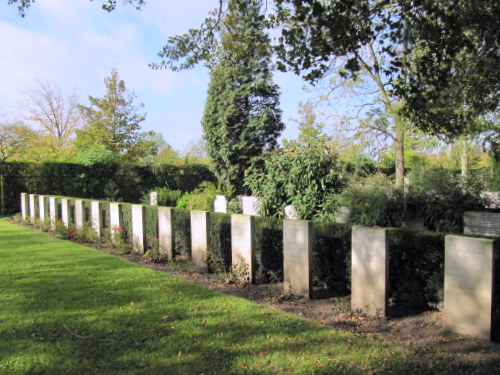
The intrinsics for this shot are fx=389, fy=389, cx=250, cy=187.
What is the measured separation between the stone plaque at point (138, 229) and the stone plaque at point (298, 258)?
4.02 metres

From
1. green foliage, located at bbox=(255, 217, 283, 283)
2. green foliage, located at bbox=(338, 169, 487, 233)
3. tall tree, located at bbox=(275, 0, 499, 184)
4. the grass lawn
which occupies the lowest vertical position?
the grass lawn

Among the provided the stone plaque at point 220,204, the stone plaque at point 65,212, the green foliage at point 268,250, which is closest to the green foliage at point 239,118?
the stone plaque at point 220,204

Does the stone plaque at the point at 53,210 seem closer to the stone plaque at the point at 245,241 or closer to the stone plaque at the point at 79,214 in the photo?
the stone plaque at the point at 79,214

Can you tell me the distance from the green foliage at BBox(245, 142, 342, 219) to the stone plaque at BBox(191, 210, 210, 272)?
92.3 inches

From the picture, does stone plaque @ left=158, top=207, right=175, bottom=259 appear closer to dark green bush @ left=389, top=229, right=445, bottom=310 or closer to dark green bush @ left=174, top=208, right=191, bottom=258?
dark green bush @ left=174, top=208, right=191, bottom=258

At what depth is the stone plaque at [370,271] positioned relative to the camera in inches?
170

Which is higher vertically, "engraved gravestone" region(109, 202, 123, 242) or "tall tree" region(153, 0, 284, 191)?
"tall tree" region(153, 0, 284, 191)

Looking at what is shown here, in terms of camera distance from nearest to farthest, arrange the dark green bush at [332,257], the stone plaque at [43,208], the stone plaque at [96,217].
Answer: the dark green bush at [332,257]
the stone plaque at [96,217]
the stone plaque at [43,208]

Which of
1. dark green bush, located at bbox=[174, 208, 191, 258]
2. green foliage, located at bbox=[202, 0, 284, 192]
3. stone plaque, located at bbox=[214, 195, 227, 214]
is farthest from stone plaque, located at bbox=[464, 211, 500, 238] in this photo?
green foliage, located at bbox=[202, 0, 284, 192]

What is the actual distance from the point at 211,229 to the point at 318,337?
3529 millimetres

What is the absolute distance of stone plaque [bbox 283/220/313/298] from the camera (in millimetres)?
5055

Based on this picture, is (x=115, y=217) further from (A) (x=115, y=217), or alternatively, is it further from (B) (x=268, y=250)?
(B) (x=268, y=250)

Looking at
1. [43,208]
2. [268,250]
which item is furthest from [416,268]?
[43,208]

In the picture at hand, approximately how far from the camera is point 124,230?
9273 millimetres
